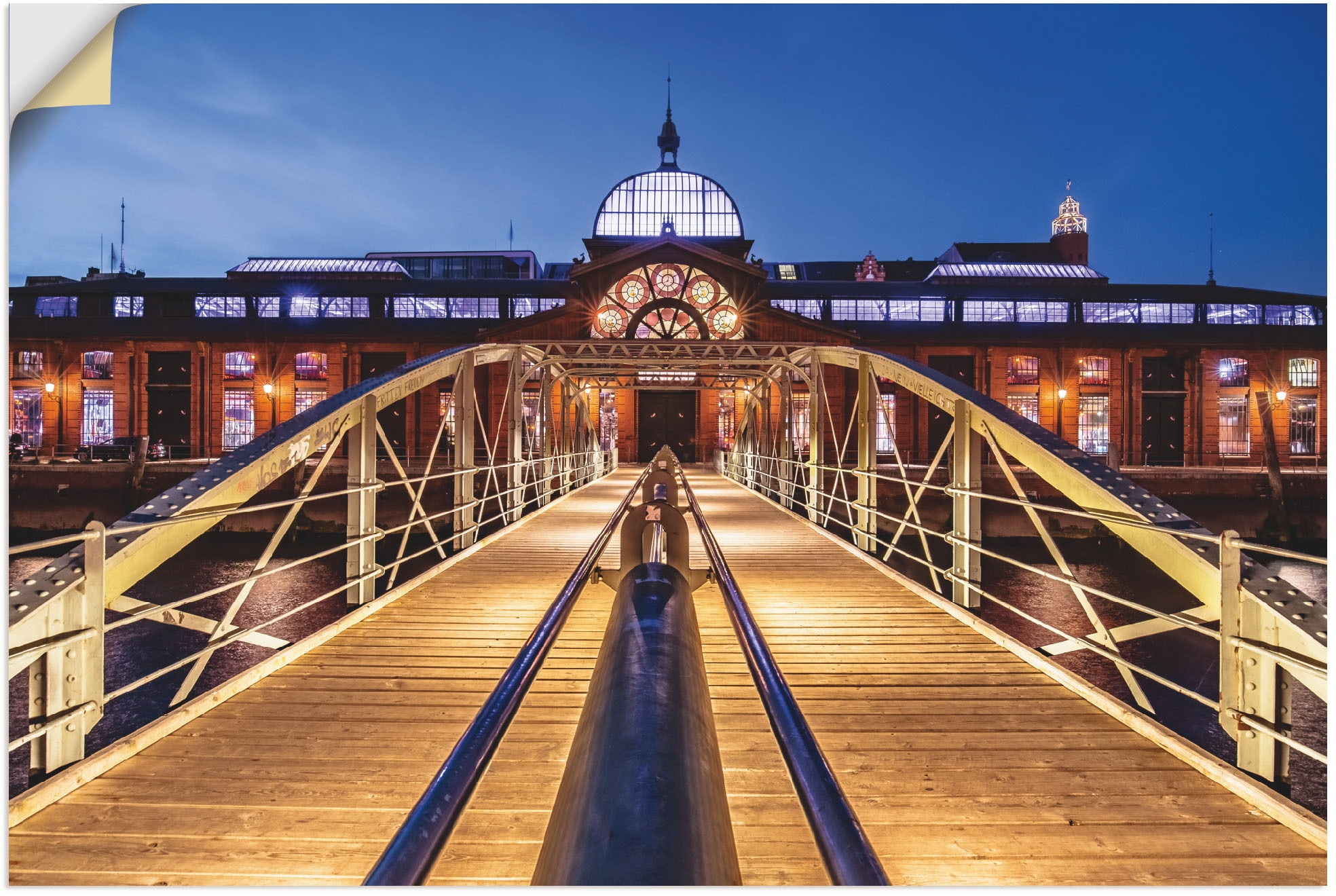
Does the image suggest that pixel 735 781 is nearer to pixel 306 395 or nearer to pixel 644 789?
pixel 644 789

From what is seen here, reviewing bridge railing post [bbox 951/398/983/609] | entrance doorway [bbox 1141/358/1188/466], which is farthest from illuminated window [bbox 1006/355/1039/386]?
bridge railing post [bbox 951/398/983/609]

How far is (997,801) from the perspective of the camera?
271 centimetres

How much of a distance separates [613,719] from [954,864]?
5.40ft

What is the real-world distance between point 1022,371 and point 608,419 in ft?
58.4

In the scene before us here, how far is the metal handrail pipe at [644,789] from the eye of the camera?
3.78 feet

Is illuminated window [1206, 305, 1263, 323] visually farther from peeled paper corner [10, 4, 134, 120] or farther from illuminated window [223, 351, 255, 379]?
illuminated window [223, 351, 255, 379]

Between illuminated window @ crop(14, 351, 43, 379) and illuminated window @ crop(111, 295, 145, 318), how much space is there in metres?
3.55

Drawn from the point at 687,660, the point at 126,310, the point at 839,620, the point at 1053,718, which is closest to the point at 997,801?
the point at 1053,718

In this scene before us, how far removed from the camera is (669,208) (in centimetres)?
3119

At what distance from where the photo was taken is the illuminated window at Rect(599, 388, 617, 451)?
30.7m

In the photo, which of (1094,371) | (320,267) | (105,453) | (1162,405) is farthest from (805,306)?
(105,453)

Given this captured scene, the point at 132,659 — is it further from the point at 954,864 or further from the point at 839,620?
the point at 954,864

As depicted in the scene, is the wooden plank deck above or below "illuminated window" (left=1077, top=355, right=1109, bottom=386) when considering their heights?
below

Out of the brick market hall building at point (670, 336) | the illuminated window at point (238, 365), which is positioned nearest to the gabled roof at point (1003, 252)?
the brick market hall building at point (670, 336)
